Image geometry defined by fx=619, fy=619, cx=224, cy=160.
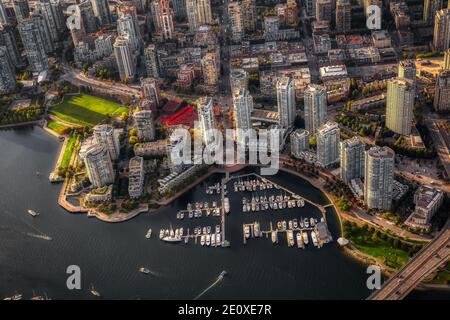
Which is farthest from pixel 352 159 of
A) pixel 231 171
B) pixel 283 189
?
pixel 231 171

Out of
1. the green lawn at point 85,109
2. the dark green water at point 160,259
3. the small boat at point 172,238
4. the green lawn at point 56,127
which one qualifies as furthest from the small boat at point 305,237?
the green lawn at point 56,127

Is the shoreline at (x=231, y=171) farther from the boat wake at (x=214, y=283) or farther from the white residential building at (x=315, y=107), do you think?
the boat wake at (x=214, y=283)

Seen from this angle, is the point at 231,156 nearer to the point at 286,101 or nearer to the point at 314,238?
the point at 286,101

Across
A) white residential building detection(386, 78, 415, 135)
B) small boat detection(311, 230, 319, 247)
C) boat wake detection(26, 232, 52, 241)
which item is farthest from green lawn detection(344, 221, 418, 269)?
boat wake detection(26, 232, 52, 241)

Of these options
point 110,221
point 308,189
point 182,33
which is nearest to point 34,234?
point 110,221

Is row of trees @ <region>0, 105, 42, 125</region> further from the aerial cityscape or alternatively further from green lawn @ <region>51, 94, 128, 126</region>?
green lawn @ <region>51, 94, 128, 126</region>

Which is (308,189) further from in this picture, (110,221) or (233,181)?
(110,221)
